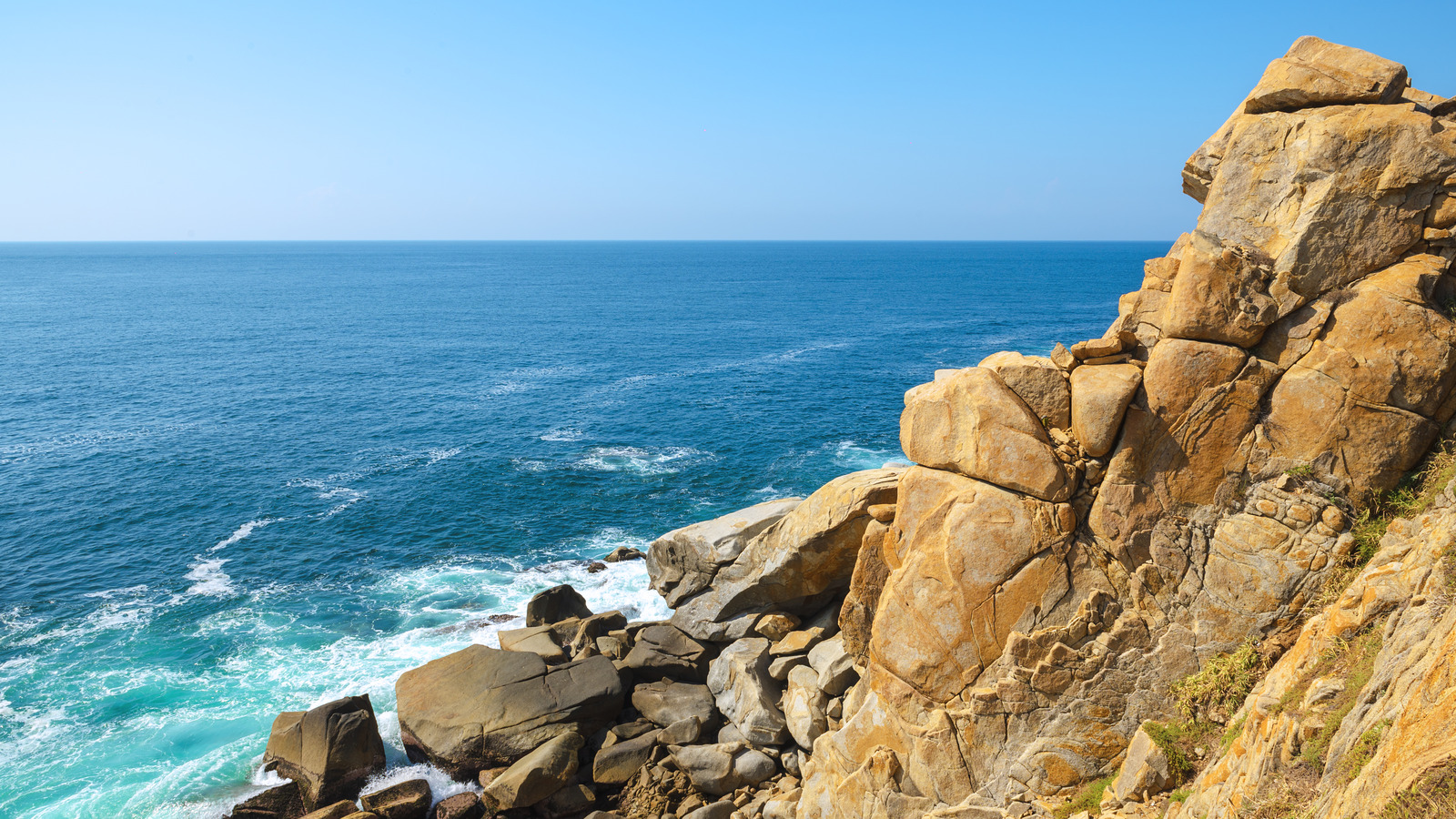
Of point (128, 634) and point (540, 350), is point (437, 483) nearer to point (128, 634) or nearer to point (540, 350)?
point (128, 634)

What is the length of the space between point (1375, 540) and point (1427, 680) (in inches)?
338

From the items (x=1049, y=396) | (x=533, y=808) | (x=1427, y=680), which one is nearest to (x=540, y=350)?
(x=533, y=808)

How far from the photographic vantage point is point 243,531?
51.2 metres

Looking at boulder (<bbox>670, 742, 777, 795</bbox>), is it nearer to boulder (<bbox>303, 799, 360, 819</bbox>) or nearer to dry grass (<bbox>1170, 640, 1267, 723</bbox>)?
boulder (<bbox>303, 799, 360, 819</bbox>)

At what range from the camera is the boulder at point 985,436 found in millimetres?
19562

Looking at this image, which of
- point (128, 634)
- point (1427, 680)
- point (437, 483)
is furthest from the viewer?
point (437, 483)

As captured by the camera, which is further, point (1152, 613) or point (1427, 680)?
point (1152, 613)

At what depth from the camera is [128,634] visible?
133 ft

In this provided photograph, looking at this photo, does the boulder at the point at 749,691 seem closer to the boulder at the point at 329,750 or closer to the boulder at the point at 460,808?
the boulder at the point at 460,808

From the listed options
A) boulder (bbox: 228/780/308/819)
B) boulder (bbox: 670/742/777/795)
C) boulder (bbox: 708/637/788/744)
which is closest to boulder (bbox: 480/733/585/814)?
boulder (bbox: 670/742/777/795)

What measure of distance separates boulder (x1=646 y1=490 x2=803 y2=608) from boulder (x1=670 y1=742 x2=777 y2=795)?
7.57 meters

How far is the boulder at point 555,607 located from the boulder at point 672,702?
779cm

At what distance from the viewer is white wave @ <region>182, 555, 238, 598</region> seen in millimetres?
44287

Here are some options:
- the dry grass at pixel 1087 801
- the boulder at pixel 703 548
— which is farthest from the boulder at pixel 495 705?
the dry grass at pixel 1087 801
